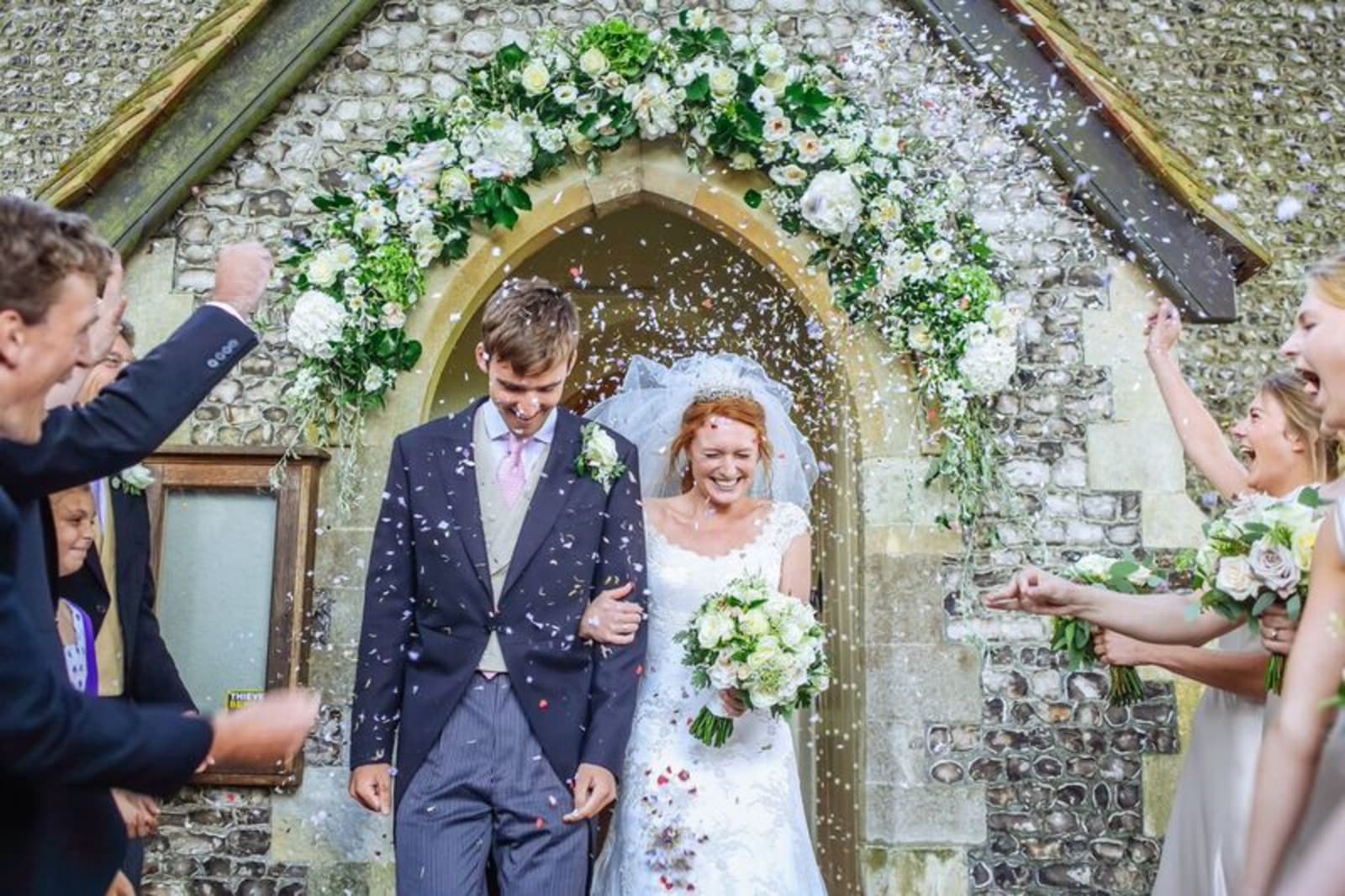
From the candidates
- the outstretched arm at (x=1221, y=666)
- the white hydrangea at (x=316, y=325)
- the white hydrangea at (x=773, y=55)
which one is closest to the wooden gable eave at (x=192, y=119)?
the white hydrangea at (x=316, y=325)

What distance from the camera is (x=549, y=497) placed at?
12.8 feet

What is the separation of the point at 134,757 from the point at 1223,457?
11.1 feet

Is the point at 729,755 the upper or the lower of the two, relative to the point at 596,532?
lower

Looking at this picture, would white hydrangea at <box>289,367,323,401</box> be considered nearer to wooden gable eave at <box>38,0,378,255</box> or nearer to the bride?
wooden gable eave at <box>38,0,378,255</box>

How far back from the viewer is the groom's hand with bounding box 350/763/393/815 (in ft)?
12.4

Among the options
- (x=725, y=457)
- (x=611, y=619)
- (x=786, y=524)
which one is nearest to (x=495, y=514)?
(x=611, y=619)

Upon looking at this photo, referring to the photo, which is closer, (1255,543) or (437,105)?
(1255,543)

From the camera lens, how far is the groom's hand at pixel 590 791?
12.2 ft

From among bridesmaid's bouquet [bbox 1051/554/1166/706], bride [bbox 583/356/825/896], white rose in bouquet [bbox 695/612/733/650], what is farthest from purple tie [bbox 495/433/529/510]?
bridesmaid's bouquet [bbox 1051/554/1166/706]

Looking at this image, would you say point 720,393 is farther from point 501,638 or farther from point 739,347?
point 739,347

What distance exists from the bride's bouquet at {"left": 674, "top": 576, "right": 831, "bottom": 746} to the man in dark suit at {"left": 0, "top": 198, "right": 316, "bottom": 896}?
6.63ft

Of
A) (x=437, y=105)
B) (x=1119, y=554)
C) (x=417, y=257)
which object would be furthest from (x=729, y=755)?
(x=437, y=105)

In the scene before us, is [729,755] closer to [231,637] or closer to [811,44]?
[231,637]

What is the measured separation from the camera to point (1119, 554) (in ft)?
18.9
